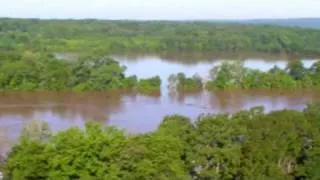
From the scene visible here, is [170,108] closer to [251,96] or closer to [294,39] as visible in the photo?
[251,96]

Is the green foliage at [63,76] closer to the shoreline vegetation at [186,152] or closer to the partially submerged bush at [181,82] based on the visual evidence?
the partially submerged bush at [181,82]

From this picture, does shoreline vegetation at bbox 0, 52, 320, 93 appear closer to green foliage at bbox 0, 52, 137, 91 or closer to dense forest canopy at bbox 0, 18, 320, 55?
green foliage at bbox 0, 52, 137, 91

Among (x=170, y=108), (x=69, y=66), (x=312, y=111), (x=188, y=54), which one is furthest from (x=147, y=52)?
(x=312, y=111)

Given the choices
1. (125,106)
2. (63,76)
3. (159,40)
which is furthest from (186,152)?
(159,40)

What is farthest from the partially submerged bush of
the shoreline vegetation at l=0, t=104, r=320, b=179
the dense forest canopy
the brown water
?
the dense forest canopy

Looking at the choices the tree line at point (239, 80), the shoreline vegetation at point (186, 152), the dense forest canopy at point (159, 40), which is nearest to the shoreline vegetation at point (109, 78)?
the tree line at point (239, 80)

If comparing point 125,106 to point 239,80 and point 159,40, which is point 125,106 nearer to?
point 239,80
